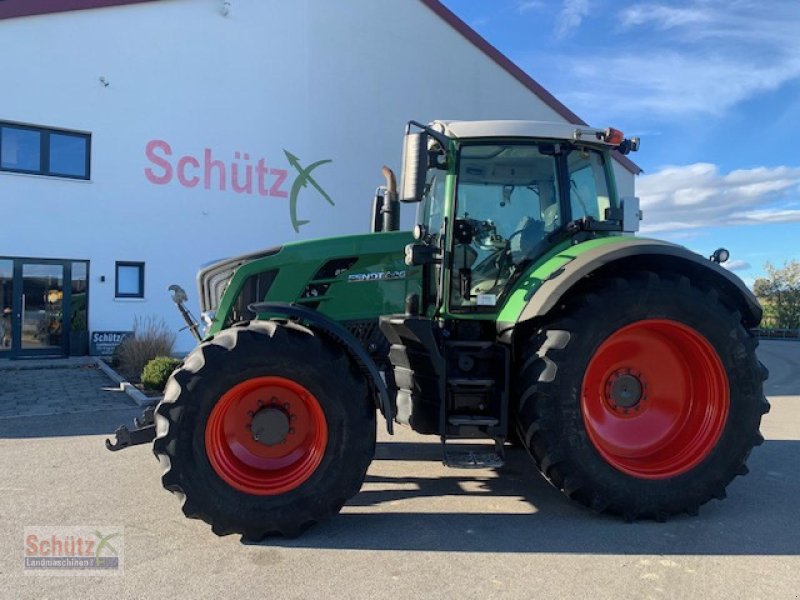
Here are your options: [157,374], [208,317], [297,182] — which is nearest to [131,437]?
[208,317]

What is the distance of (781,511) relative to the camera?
4332mm

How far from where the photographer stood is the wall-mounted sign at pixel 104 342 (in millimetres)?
13148

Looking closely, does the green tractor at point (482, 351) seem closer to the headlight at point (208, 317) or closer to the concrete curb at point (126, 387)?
the headlight at point (208, 317)

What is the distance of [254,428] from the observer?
3871mm

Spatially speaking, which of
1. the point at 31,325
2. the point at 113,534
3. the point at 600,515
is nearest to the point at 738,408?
the point at 600,515

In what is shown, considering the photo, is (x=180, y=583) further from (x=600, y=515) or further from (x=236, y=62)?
(x=236, y=62)

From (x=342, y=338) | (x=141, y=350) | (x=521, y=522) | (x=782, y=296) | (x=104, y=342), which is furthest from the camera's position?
(x=782, y=296)

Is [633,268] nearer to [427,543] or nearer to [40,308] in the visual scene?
[427,543]

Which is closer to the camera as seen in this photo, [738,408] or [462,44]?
[738,408]

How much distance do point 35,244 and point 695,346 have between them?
1271cm

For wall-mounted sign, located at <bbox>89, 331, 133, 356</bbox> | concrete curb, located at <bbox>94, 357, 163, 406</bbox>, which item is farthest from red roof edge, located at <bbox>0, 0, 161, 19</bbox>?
concrete curb, located at <bbox>94, 357, 163, 406</bbox>

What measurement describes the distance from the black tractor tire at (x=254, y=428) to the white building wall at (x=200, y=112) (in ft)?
35.2

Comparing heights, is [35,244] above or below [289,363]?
above

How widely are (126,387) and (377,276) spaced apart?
6.19 m
